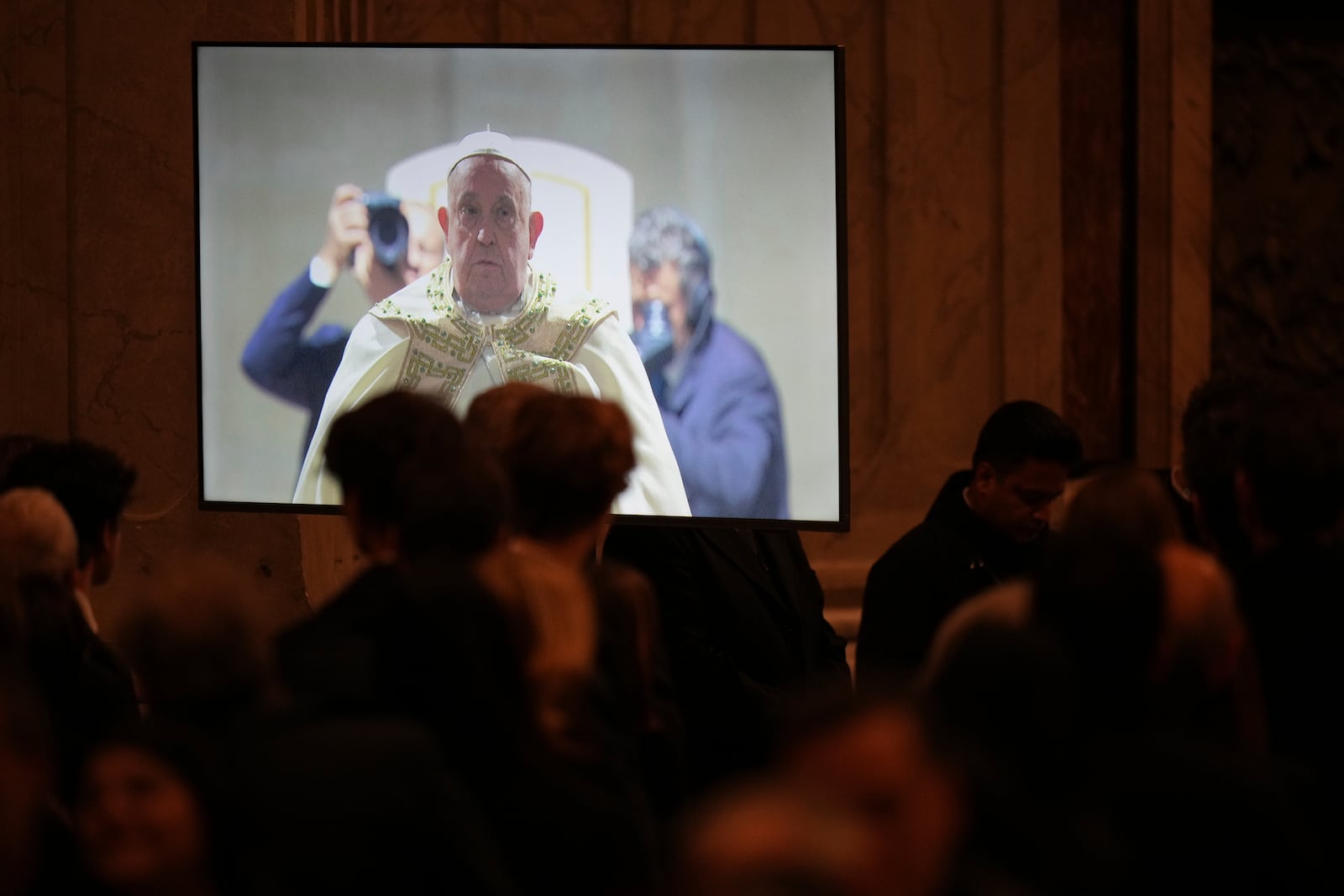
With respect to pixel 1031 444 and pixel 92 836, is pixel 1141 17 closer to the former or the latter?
pixel 1031 444

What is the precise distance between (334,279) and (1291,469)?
2621 mm

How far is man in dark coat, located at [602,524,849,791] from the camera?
3.51 metres

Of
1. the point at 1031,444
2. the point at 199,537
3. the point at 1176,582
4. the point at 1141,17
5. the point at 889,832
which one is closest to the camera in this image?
the point at 889,832

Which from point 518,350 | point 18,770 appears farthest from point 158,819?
point 518,350

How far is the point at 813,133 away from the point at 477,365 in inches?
41.3

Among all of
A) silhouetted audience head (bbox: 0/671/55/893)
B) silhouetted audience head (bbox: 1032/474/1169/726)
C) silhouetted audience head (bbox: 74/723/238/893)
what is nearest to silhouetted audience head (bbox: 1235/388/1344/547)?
silhouetted audience head (bbox: 1032/474/1169/726)

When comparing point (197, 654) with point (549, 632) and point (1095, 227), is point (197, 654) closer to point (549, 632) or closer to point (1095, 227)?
point (549, 632)

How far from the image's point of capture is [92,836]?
172 cm

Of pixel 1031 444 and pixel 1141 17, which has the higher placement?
pixel 1141 17

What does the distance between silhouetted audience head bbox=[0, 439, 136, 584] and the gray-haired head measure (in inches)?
63.9

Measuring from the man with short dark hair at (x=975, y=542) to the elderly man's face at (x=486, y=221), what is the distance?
1.32m

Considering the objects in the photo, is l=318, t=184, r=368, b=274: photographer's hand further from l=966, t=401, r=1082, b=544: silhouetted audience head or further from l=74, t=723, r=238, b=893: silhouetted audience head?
l=74, t=723, r=238, b=893: silhouetted audience head

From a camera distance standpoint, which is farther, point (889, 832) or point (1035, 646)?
point (1035, 646)

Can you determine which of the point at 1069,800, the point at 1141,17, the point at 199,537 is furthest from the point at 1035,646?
the point at 1141,17
